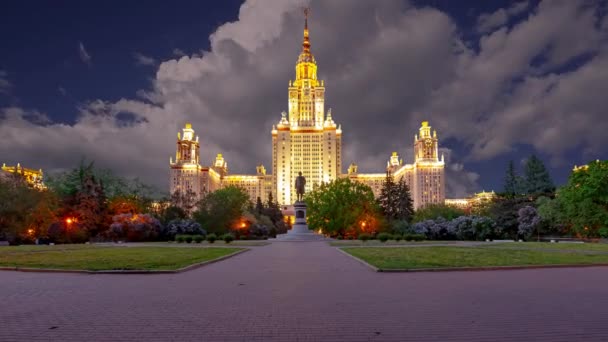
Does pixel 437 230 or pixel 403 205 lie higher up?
pixel 403 205

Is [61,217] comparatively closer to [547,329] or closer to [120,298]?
[120,298]

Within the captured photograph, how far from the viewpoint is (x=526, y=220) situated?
65438mm

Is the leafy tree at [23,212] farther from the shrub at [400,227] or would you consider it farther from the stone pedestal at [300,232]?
the shrub at [400,227]

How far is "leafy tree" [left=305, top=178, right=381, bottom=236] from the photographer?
68500mm

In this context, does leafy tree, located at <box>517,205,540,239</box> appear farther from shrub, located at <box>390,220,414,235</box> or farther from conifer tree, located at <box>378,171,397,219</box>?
conifer tree, located at <box>378,171,397,219</box>

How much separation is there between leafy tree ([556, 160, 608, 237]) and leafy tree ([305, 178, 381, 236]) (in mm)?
27023

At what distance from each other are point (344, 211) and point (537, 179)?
122ft

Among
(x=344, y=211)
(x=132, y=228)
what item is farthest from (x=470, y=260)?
(x=344, y=211)

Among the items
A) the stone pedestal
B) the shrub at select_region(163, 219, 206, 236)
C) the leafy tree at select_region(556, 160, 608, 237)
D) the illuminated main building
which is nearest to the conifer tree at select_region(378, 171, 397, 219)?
the stone pedestal

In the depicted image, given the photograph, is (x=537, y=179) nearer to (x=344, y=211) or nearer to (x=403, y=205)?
(x=403, y=205)

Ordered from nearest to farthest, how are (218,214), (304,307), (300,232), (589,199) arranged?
(304,307), (589,199), (300,232), (218,214)

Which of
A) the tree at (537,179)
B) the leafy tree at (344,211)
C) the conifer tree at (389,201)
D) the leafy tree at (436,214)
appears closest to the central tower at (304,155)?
the conifer tree at (389,201)

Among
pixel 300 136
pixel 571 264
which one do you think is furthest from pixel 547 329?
pixel 300 136

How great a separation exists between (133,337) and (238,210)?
65088mm
